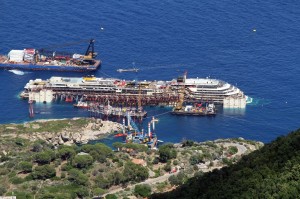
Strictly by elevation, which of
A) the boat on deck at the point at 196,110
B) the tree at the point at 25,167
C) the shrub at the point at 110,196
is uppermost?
the boat on deck at the point at 196,110

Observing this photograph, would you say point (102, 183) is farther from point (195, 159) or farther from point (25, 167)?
point (195, 159)

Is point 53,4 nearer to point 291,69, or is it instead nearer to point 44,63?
point 44,63

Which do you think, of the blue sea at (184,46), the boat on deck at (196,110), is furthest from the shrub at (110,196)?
the boat on deck at (196,110)

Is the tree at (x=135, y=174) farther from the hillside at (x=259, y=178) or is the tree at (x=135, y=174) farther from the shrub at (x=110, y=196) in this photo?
the hillside at (x=259, y=178)

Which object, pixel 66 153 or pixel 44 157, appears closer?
pixel 44 157

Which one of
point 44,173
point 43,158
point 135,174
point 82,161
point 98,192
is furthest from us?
point 43,158

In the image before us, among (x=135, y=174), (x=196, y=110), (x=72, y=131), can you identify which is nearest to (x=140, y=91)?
(x=196, y=110)
